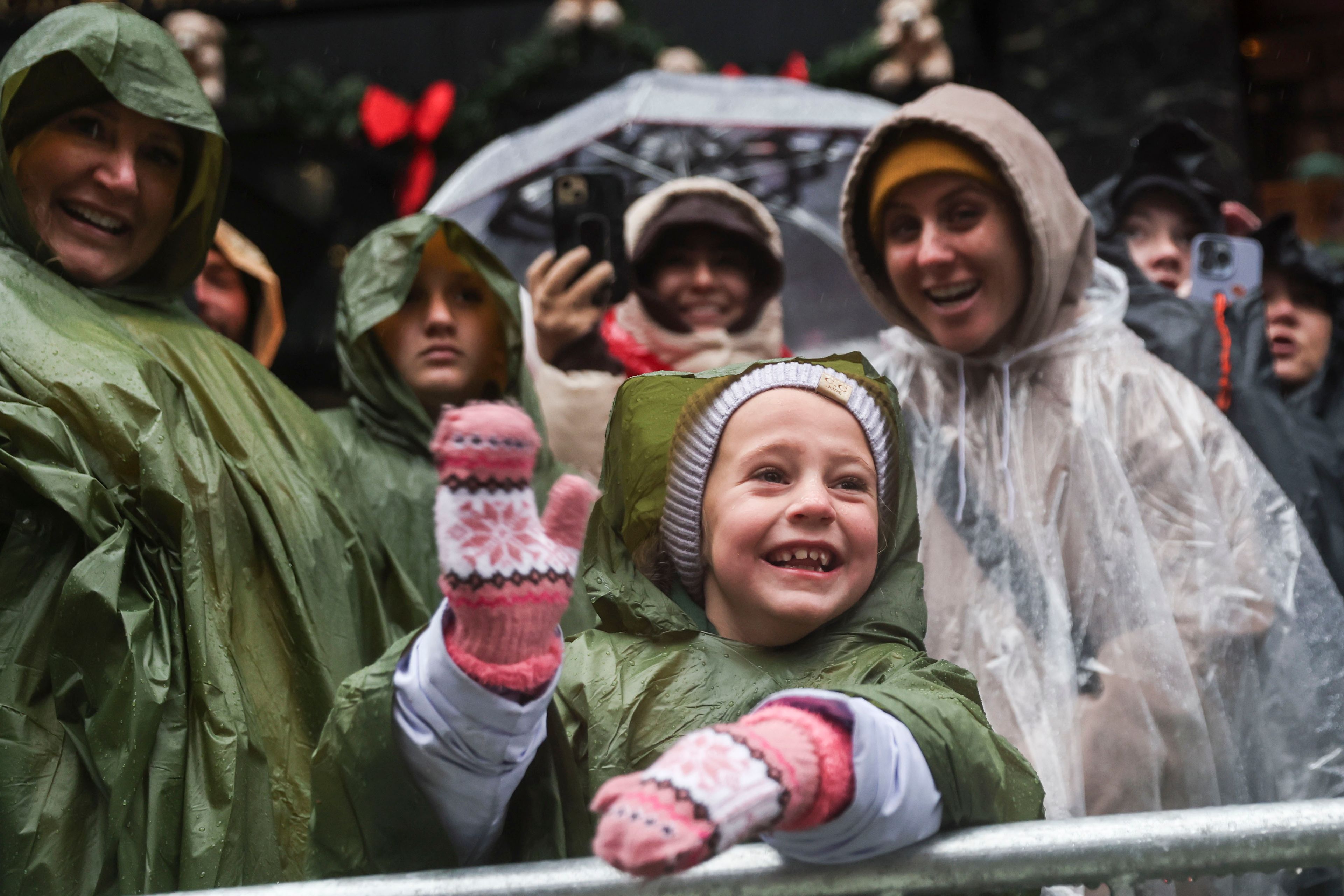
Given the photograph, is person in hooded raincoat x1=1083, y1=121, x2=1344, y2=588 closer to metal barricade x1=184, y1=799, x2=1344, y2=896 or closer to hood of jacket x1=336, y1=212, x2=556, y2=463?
hood of jacket x1=336, y1=212, x2=556, y2=463

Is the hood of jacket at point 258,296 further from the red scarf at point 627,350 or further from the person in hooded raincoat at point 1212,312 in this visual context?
the person in hooded raincoat at point 1212,312

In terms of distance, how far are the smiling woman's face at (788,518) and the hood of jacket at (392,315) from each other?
1548 millimetres

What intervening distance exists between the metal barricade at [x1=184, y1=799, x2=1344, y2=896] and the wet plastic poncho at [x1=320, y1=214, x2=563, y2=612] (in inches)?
69.7

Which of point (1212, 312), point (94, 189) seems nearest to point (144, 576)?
point (94, 189)

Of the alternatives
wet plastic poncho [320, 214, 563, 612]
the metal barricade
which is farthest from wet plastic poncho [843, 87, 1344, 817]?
the metal barricade

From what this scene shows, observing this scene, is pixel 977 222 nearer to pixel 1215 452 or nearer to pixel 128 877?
pixel 1215 452

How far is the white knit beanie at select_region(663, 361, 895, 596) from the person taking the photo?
6.68 feet

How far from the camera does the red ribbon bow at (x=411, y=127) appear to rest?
5.53 meters

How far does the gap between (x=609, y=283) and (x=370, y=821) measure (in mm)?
2234

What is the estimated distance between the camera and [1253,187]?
16.9 ft

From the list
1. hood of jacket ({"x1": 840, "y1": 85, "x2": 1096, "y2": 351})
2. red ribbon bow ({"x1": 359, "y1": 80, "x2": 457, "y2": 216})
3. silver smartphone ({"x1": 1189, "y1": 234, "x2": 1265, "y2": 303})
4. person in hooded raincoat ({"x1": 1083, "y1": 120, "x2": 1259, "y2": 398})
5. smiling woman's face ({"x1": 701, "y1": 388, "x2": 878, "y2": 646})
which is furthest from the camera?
red ribbon bow ({"x1": 359, "y1": 80, "x2": 457, "y2": 216})

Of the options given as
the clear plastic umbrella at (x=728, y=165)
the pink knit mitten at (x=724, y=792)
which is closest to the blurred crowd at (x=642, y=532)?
the pink knit mitten at (x=724, y=792)

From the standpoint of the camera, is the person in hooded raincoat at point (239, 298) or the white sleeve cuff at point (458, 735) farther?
the person in hooded raincoat at point (239, 298)

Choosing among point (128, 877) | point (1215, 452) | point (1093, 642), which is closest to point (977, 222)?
point (1215, 452)
